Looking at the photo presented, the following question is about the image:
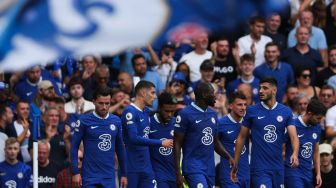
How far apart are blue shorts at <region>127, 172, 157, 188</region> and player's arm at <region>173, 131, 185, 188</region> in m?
1.05

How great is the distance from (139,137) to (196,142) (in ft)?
2.41

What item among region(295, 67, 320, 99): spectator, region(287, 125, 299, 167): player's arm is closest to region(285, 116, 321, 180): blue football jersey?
region(287, 125, 299, 167): player's arm

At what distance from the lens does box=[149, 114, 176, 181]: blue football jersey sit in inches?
438

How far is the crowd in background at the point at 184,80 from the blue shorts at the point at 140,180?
156cm

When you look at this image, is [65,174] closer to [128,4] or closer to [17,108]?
[17,108]

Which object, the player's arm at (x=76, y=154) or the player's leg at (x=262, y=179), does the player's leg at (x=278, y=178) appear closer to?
the player's leg at (x=262, y=179)

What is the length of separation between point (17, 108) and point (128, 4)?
11.4 metres

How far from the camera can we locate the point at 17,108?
507 inches

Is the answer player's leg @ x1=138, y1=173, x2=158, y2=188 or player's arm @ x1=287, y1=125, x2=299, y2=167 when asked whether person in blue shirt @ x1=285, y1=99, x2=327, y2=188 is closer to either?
player's arm @ x1=287, y1=125, x2=299, y2=167

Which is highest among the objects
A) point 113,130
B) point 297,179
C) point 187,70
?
point 187,70

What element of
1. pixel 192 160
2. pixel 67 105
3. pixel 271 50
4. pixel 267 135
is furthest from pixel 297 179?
pixel 67 105

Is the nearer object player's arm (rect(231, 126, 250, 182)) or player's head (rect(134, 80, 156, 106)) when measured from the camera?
player's head (rect(134, 80, 156, 106))

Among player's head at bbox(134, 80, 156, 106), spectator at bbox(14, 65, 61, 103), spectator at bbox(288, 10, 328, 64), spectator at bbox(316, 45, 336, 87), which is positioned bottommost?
player's head at bbox(134, 80, 156, 106)

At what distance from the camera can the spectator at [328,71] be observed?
49.3 ft
